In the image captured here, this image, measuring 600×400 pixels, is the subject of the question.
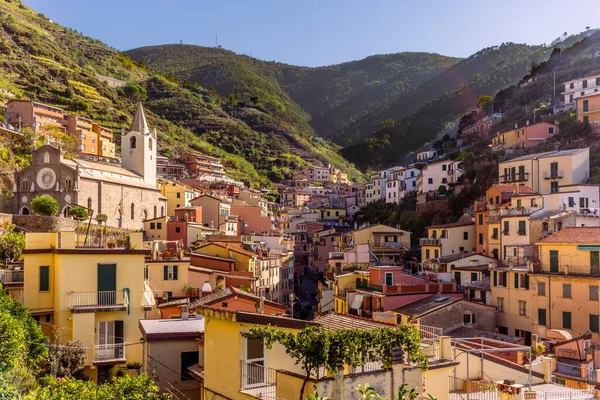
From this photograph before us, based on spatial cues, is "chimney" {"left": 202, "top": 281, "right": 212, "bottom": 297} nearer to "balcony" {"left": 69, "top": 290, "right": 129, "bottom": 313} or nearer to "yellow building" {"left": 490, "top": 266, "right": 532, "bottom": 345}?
"balcony" {"left": 69, "top": 290, "right": 129, "bottom": 313}

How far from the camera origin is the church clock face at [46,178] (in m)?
53.2

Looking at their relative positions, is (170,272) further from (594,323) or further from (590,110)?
(590,110)

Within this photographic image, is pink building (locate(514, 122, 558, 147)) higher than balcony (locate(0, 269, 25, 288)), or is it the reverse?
pink building (locate(514, 122, 558, 147))

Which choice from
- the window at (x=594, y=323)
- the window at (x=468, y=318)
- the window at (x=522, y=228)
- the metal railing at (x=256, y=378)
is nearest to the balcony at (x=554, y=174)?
the window at (x=522, y=228)

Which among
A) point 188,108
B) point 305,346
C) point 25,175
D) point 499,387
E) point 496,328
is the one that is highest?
point 188,108

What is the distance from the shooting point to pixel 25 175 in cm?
5353

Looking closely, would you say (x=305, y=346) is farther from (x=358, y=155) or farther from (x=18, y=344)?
(x=358, y=155)

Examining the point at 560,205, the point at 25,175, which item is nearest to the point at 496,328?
the point at 560,205

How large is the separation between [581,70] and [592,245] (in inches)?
2916

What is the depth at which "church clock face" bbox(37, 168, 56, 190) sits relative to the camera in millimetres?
53156

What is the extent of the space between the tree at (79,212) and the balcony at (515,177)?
36.4 meters

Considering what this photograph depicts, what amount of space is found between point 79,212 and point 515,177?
1460 inches

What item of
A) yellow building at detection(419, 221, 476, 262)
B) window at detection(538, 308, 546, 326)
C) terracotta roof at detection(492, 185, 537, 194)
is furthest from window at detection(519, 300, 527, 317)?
yellow building at detection(419, 221, 476, 262)

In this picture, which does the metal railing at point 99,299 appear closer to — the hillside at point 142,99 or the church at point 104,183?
the church at point 104,183
